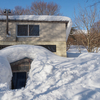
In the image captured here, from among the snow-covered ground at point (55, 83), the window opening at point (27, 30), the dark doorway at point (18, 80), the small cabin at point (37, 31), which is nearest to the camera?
the snow-covered ground at point (55, 83)

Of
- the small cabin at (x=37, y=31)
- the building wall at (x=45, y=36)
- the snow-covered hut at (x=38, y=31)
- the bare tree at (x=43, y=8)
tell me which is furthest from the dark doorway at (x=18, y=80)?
the bare tree at (x=43, y=8)

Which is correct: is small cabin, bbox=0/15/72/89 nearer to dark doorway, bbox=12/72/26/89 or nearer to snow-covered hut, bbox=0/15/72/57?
snow-covered hut, bbox=0/15/72/57

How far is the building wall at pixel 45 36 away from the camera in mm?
7836

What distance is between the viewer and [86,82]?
321cm

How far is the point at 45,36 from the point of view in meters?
8.06

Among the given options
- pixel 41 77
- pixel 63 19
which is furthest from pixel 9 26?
pixel 41 77

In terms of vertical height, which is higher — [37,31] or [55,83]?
[37,31]

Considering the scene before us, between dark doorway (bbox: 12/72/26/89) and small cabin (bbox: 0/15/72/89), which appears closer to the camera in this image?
small cabin (bbox: 0/15/72/89)

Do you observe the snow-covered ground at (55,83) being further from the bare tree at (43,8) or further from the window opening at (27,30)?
the bare tree at (43,8)

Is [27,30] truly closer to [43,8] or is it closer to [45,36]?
[45,36]

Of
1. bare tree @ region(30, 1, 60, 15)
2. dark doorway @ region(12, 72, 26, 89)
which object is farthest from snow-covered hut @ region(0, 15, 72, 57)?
bare tree @ region(30, 1, 60, 15)

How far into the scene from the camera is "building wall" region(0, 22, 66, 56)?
784cm

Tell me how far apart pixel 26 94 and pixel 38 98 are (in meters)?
0.41

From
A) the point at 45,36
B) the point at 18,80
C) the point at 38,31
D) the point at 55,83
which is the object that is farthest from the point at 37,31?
the point at 55,83
